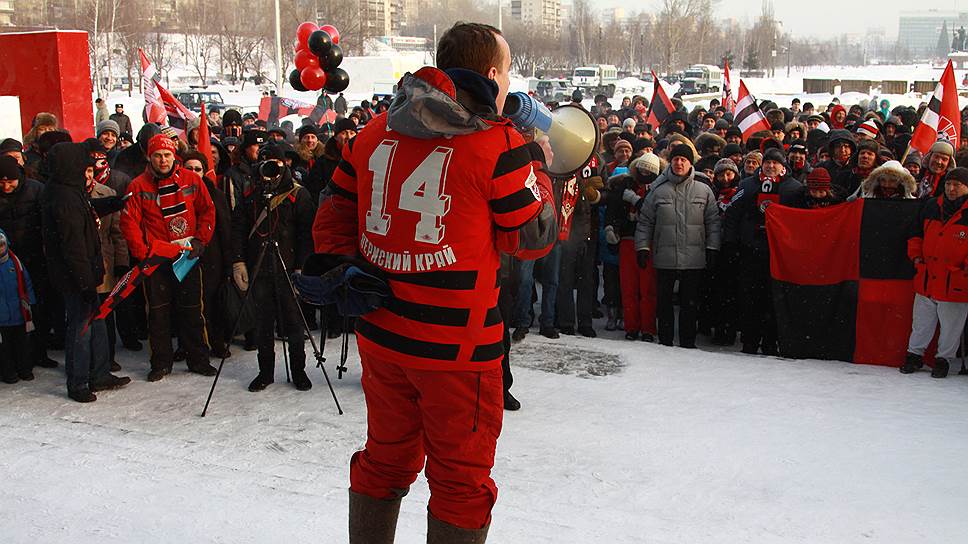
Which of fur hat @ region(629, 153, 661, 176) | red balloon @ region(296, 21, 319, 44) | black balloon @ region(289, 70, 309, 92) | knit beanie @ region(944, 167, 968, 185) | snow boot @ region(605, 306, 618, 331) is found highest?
red balloon @ region(296, 21, 319, 44)

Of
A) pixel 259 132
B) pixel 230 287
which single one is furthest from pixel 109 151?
pixel 230 287

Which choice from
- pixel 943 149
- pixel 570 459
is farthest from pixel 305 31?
pixel 570 459

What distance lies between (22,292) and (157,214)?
1.11 meters

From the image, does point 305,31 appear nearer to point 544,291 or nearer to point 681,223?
point 544,291

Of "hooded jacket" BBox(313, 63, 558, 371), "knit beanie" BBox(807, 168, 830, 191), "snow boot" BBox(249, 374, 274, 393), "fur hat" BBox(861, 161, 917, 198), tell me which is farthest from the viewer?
"knit beanie" BBox(807, 168, 830, 191)

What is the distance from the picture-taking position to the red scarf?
263 inches

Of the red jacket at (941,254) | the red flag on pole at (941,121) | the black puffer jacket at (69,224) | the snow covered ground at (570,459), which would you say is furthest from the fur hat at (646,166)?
the black puffer jacket at (69,224)

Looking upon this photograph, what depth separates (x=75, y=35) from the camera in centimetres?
1598

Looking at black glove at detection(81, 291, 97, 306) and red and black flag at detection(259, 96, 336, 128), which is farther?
red and black flag at detection(259, 96, 336, 128)

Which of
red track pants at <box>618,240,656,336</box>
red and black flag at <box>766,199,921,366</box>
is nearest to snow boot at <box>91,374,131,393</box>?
red track pants at <box>618,240,656,336</box>

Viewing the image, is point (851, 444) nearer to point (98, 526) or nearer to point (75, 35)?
point (98, 526)

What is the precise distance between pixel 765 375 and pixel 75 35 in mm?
13557

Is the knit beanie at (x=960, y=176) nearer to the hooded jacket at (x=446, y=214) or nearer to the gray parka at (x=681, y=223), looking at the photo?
the gray parka at (x=681, y=223)

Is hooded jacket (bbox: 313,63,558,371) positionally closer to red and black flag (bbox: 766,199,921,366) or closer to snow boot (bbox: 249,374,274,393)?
snow boot (bbox: 249,374,274,393)
